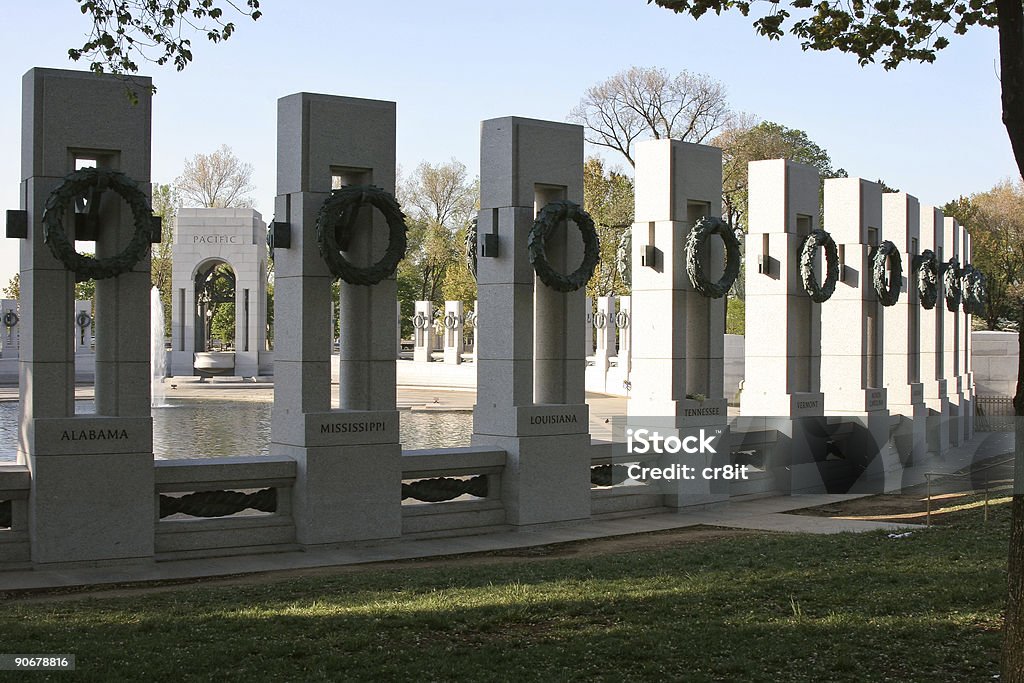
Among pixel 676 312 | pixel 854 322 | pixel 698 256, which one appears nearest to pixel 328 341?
pixel 676 312

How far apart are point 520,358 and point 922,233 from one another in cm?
1664

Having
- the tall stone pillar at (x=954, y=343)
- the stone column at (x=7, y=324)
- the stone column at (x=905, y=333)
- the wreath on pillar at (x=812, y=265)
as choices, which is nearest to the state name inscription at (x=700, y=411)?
the wreath on pillar at (x=812, y=265)

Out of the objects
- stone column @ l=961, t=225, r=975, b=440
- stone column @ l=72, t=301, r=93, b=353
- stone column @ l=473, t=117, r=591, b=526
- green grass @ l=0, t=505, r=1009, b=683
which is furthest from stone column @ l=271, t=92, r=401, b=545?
stone column @ l=72, t=301, r=93, b=353

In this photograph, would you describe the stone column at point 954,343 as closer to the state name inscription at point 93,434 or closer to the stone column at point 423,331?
the state name inscription at point 93,434

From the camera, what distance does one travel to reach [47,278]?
1198cm

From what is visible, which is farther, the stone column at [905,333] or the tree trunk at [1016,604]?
the stone column at [905,333]

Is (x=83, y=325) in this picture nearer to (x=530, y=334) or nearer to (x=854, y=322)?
(x=854, y=322)

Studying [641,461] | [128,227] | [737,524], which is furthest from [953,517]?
[128,227]

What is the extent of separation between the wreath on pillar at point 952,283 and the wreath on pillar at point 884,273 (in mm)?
6169

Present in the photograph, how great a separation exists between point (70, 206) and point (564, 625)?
7.04m

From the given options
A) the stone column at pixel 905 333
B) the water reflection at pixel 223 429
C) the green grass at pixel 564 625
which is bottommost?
the green grass at pixel 564 625

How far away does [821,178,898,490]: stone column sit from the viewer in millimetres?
22592

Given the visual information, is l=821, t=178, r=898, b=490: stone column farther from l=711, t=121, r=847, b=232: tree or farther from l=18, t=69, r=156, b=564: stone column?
l=711, t=121, r=847, b=232: tree

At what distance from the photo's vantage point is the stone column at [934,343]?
28.3 metres
